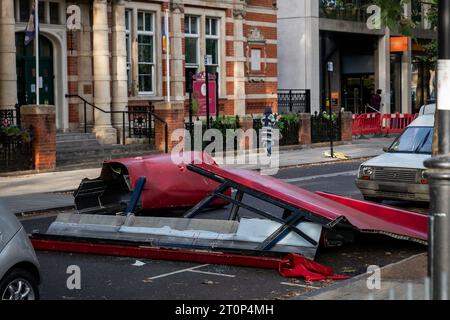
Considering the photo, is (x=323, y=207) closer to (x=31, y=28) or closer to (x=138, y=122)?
(x=31, y=28)

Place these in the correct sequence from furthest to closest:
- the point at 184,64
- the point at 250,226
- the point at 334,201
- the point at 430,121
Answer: the point at 184,64
the point at 430,121
the point at 334,201
the point at 250,226

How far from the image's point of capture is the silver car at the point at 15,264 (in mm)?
6910

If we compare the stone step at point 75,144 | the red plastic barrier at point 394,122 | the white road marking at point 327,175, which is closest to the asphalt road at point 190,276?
the white road marking at point 327,175

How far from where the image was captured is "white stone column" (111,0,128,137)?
27.3 meters

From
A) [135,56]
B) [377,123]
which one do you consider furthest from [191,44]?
[377,123]

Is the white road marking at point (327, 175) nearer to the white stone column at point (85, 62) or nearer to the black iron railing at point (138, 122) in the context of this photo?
the black iron railing at point (138, 122)

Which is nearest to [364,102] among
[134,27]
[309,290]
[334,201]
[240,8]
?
[240,8]

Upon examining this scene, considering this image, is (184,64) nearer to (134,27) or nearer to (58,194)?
(134,27)

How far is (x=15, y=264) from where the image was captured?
702 centimetres

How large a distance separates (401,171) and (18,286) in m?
9.42

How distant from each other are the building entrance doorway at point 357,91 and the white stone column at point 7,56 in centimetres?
2537

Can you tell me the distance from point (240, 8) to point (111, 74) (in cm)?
807

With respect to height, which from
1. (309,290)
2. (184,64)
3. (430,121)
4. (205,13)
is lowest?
(309,290)
